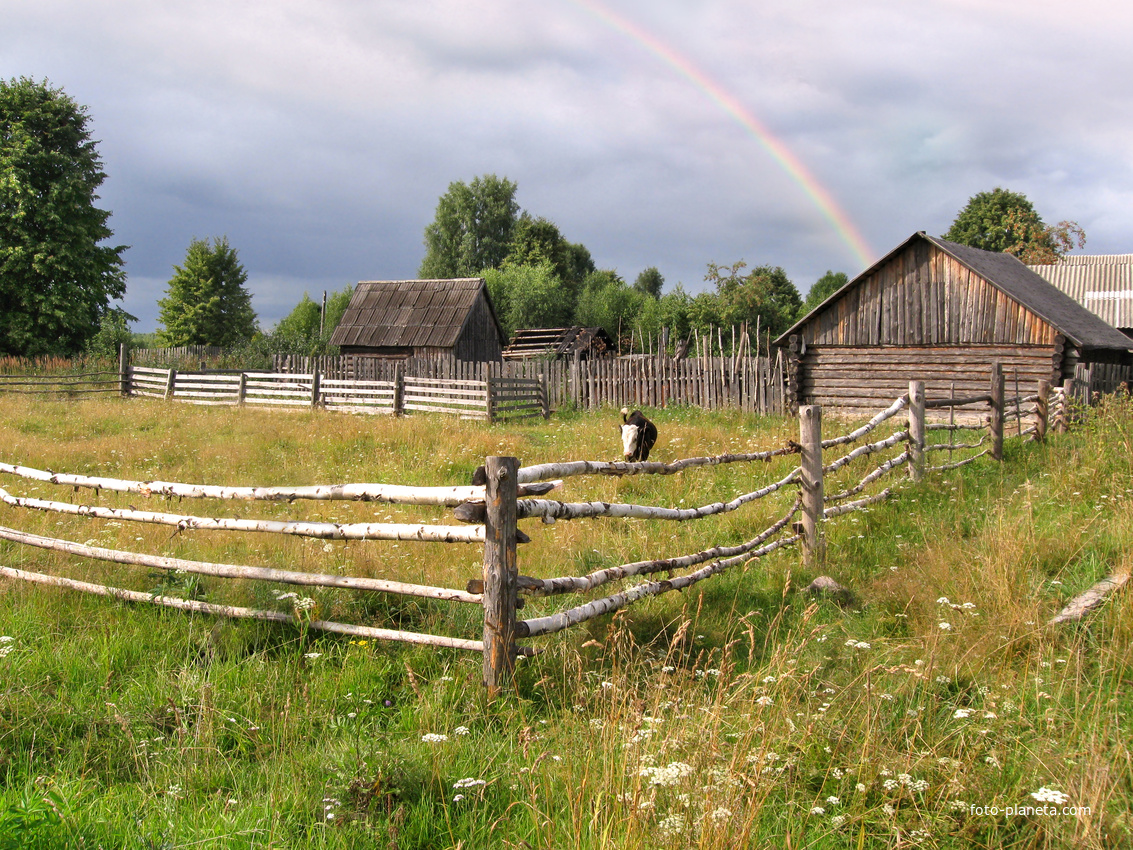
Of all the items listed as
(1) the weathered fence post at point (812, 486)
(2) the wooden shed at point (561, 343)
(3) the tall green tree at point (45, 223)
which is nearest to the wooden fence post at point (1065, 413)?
(1) the weathered fence post at point (812, 486)

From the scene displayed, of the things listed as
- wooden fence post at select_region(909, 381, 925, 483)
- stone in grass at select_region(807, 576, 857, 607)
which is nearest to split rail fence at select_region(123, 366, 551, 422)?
wooden fence post at select_region(909, 381, 925, 483)

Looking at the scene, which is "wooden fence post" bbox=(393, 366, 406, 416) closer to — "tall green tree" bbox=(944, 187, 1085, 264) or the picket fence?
the picket fence

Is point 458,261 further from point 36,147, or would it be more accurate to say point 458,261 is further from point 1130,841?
point 1130,841

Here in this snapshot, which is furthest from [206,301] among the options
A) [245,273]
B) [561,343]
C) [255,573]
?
[255,573]

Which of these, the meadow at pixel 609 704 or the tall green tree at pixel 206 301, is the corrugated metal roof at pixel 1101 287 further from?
the tall green tree at pixel 206 301

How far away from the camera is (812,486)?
6.06m

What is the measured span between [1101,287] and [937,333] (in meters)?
19.0

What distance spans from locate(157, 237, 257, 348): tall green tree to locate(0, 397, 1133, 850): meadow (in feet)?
155

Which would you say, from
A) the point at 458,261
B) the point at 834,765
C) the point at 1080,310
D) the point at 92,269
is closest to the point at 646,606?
the point at 834,765

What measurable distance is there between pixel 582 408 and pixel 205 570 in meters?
19.2

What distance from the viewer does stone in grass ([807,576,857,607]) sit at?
5.03 metres

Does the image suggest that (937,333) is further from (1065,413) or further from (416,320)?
(416,320)

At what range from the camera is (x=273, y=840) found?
232 cm

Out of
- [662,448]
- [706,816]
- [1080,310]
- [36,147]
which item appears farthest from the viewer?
[36,147]
